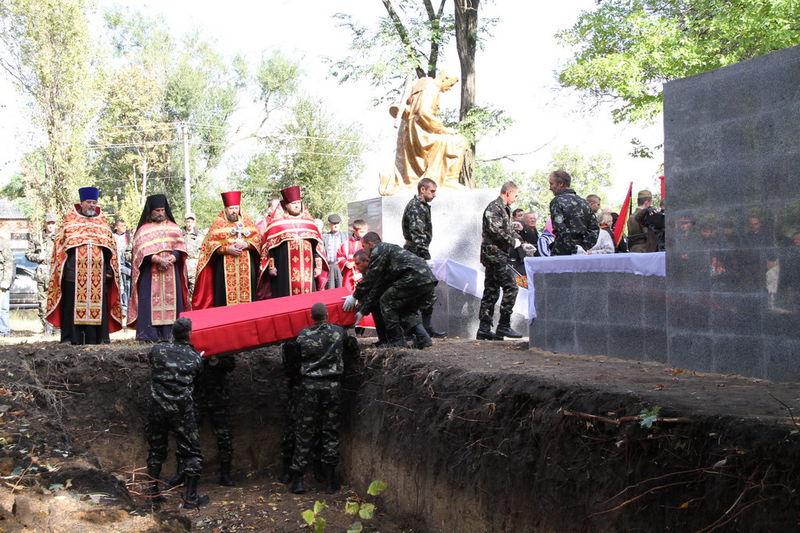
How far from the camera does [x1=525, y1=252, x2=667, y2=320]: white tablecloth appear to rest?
7574mm

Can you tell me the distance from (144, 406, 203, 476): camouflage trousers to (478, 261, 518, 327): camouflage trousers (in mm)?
3654

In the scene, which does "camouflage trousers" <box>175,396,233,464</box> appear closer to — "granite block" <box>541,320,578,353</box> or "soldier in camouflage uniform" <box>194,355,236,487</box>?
"soldier in camouflage uniform" <box>194,355,236,487</box>

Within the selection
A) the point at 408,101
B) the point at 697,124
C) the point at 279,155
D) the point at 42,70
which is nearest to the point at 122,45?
the point at 279,155

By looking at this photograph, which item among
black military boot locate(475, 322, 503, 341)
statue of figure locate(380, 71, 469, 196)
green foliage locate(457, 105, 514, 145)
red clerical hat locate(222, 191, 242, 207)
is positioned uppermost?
green foliage locate(457, 105, 514, 145)

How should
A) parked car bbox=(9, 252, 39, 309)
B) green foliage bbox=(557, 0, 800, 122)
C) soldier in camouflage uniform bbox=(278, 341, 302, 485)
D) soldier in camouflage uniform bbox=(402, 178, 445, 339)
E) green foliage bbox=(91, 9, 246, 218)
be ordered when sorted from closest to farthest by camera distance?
soldier in camouflage uniform bbox=(278, 341, 302, 485)
soldier in camouflage uniform bbox=(402, 178, 445, 339)
green foliage bbox=(557, 0, 800, 122)
parked car bbox=(9, 252, 39, 309)
green foliage bbox=(91, 9, 246, 218)

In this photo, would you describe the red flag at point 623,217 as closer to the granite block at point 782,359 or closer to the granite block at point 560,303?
the granite block at point 560,303

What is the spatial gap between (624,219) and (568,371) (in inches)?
167

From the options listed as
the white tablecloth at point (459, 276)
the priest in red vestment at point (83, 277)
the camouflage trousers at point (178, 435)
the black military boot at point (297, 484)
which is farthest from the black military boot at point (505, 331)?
the priest in red vestment at point (83, 277)

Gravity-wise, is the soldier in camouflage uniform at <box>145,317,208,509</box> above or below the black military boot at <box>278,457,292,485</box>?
above

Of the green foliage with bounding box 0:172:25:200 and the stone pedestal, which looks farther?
the green foliage with bounding box 0:172:25:200

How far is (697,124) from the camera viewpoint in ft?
22.8

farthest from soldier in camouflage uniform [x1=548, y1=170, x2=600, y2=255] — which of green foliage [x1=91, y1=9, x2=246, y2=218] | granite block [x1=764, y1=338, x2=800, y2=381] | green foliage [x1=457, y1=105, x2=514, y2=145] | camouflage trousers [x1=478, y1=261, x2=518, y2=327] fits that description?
green foliage [x1=91, y1=9, x2=246, y2=218]

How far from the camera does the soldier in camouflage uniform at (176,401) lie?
8891mm

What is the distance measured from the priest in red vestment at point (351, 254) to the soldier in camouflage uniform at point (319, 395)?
12.2 ft
